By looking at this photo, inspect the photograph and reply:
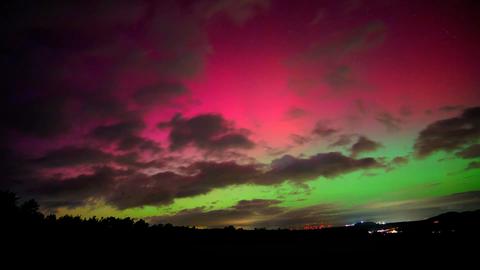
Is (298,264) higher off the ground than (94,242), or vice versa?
(94,242)

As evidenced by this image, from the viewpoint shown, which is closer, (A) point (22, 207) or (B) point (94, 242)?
(B) point (94, 242)

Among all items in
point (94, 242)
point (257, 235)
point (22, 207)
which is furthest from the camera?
point (257, 235)

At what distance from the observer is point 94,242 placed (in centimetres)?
2628

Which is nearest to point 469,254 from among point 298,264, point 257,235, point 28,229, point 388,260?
point 388,260

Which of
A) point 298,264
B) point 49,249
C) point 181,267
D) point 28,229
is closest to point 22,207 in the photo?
point 28,229

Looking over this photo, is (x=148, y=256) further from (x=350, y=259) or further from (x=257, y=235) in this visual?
(x=257, y=235)

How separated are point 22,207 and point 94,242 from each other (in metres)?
26.7

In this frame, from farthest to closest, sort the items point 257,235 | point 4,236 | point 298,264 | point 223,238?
point 257,235 < point 223,238 < point 298,264 < point 4,236

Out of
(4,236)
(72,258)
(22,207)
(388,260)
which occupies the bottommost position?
(388,260)

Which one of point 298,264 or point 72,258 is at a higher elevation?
point 72,258

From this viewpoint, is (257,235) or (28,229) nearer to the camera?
(28,229)

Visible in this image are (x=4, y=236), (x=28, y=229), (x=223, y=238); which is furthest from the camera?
(x=223, y=238)

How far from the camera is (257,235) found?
73.1m

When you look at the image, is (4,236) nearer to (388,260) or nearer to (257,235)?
(388,260)
